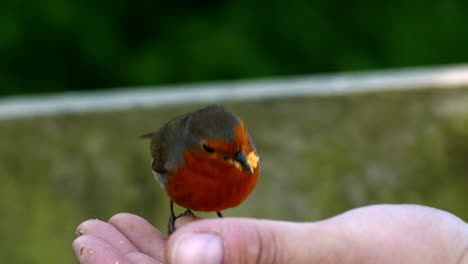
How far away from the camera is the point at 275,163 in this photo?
5.06m

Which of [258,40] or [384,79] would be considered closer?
[384,79]

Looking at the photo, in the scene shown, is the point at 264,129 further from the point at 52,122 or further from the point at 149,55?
the point at 149,55

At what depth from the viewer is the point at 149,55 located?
6430mm

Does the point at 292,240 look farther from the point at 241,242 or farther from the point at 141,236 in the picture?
the point at 141,236

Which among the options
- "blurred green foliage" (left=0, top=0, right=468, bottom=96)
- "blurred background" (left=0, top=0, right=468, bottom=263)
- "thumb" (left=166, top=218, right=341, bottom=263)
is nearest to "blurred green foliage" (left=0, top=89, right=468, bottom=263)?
"blurred background" (left=0, top=0, right=468, bottom=263)

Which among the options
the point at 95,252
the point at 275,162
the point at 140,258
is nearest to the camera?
the point at 95,252

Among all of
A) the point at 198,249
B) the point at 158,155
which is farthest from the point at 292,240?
the point at 158,155

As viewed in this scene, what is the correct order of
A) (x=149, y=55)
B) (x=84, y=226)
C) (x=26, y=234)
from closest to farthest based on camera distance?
(x=84, y=226) < (x=26, y=234) < (x=149, y=55)

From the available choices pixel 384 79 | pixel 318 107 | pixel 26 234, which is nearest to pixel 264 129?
pixel 318 107

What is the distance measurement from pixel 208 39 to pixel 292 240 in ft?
13.4

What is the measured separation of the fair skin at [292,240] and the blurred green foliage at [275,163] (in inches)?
77.9

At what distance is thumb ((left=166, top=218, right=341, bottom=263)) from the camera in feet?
7.39

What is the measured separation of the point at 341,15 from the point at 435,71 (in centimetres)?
156

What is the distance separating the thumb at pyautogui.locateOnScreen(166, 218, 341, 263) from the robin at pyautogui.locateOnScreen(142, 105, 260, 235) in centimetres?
49
